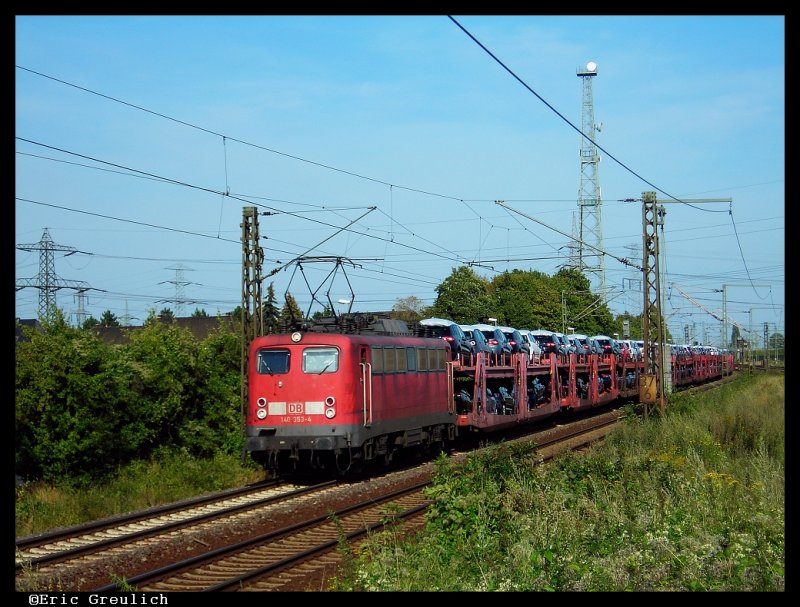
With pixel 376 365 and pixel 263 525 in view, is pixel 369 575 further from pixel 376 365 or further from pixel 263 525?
pixel 376 365

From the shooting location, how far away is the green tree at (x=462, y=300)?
190 ft

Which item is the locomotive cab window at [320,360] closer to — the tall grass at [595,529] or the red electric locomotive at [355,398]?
the red electric locomotive at [355,398]

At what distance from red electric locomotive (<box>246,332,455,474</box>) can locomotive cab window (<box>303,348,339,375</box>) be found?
0.02 m

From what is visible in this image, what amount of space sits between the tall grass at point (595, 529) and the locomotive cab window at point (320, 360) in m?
4.38

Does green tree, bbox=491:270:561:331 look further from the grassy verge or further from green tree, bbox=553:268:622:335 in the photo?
the grassy verge

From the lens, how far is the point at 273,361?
19.8 metres

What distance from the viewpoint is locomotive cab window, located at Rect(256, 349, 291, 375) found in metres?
19.6

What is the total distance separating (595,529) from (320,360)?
31.1 ft

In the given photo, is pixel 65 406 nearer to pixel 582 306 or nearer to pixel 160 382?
pixel 160 382

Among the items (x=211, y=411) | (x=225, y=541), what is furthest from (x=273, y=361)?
(x=225, y=541)
